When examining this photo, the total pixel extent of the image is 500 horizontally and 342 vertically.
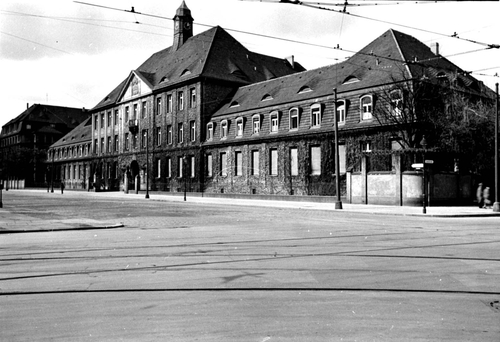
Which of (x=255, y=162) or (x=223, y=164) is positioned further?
(x=223, y=164)

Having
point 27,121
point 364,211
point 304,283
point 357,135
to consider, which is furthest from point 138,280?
point 27,121

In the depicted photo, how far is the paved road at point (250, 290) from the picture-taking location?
16.1 ft

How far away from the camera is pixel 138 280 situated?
749 cm

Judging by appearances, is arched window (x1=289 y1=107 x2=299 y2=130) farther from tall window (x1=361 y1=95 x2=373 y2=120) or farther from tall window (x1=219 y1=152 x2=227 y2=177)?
tall window (x1=219 y1=152 x2=227 y2=177)

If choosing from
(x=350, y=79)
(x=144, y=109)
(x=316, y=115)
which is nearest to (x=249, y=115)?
(x=316, y=115)

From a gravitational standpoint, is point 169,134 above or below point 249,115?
below

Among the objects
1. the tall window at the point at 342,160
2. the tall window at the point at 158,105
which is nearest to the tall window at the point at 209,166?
the tall window at the point at 158,105

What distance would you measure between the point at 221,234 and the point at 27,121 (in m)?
113

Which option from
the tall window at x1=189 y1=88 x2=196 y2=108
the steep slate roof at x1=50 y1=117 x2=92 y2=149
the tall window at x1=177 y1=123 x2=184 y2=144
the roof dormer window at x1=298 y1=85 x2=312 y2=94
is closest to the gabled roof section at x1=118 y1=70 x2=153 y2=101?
the tall window at x1=177 y1=123 x2=184 y2=144

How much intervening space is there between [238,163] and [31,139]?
80.4 meters

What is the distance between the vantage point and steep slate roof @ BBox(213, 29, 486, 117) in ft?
123

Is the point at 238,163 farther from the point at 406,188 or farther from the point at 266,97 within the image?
the point at 406,188

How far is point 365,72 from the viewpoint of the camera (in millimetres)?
40750

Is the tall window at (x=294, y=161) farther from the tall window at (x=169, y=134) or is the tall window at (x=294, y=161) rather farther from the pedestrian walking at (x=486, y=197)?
the tall window at (x=169, y=134)
